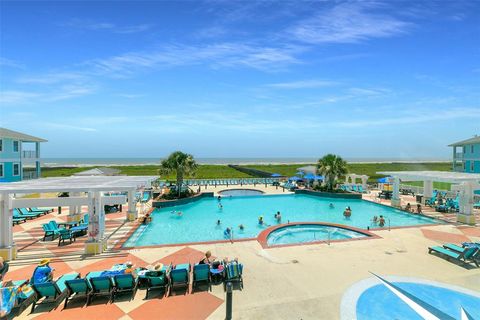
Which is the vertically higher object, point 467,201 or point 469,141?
point 469,141

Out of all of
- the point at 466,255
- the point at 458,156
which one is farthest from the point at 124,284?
the point at 458,156

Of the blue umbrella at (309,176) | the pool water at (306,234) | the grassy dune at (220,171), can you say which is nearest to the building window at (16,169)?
the grassy dune at (220,171)

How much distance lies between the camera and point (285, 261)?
12180 millimetres

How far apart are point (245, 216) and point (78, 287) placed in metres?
16.3

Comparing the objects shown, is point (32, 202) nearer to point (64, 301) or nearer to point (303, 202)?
point (64, 301)

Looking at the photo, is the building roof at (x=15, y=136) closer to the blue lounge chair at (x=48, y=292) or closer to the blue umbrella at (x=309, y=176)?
the blue lounge chair at (x=48, y=292)

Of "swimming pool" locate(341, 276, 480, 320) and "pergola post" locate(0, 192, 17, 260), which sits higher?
"pergola post" locate(0, 192, 17, 260)

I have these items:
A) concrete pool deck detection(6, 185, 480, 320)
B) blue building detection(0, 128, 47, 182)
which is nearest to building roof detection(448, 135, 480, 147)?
concrete pool deck detection(6, 185, 480, 320)

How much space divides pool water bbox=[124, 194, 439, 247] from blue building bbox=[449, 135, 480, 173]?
16.3 metres

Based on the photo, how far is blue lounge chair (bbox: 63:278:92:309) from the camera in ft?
28.5

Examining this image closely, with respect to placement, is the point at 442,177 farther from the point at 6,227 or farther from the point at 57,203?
the point at 6,227

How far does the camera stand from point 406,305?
28.7ft

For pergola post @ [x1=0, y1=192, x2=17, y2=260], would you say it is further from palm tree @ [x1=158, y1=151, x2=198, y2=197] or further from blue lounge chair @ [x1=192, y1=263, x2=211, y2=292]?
palm tree @ [x1=158, y1=151, x2=198, y2=197]

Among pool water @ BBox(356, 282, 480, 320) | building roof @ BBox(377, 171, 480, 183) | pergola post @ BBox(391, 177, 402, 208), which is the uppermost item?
building roof @ BBox(377, 171, 480, 183)
